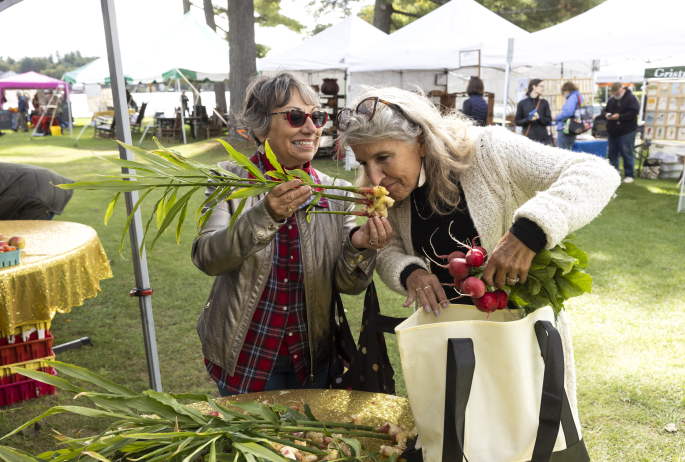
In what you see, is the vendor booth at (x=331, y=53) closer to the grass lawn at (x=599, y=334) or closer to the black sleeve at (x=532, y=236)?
the grass lawn at (x=599, y=334)

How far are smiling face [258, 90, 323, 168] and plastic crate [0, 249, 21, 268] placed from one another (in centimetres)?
186

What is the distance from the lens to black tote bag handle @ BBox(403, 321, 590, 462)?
1.04 metres

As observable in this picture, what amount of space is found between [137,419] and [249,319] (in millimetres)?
622

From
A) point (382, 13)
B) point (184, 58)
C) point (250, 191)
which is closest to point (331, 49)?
point (184, 58)

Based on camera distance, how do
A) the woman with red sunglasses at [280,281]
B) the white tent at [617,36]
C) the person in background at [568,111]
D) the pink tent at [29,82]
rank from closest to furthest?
the woman with red sunglasses at [280,281]
the white tent at [617,36]
the person in background at [568,111]
the pink tent at [29,82]

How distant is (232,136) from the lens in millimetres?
14156

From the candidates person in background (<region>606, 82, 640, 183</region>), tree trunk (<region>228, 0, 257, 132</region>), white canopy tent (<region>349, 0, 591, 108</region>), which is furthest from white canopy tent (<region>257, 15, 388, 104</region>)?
person in background (<region>606, 82, 640, 183</region>)

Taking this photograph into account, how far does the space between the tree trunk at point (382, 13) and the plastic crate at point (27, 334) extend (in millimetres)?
15660

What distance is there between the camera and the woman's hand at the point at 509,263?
1161mm

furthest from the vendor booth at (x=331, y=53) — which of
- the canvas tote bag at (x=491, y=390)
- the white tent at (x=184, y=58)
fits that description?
the canvas tote bag at (x=491, y=390)

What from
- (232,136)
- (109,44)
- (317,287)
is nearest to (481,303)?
(317,287)

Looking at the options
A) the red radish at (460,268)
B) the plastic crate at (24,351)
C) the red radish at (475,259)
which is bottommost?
the plastic crate at (24,351)

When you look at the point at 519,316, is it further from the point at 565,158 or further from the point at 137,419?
the point at 137,419

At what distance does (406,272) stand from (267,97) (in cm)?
79
